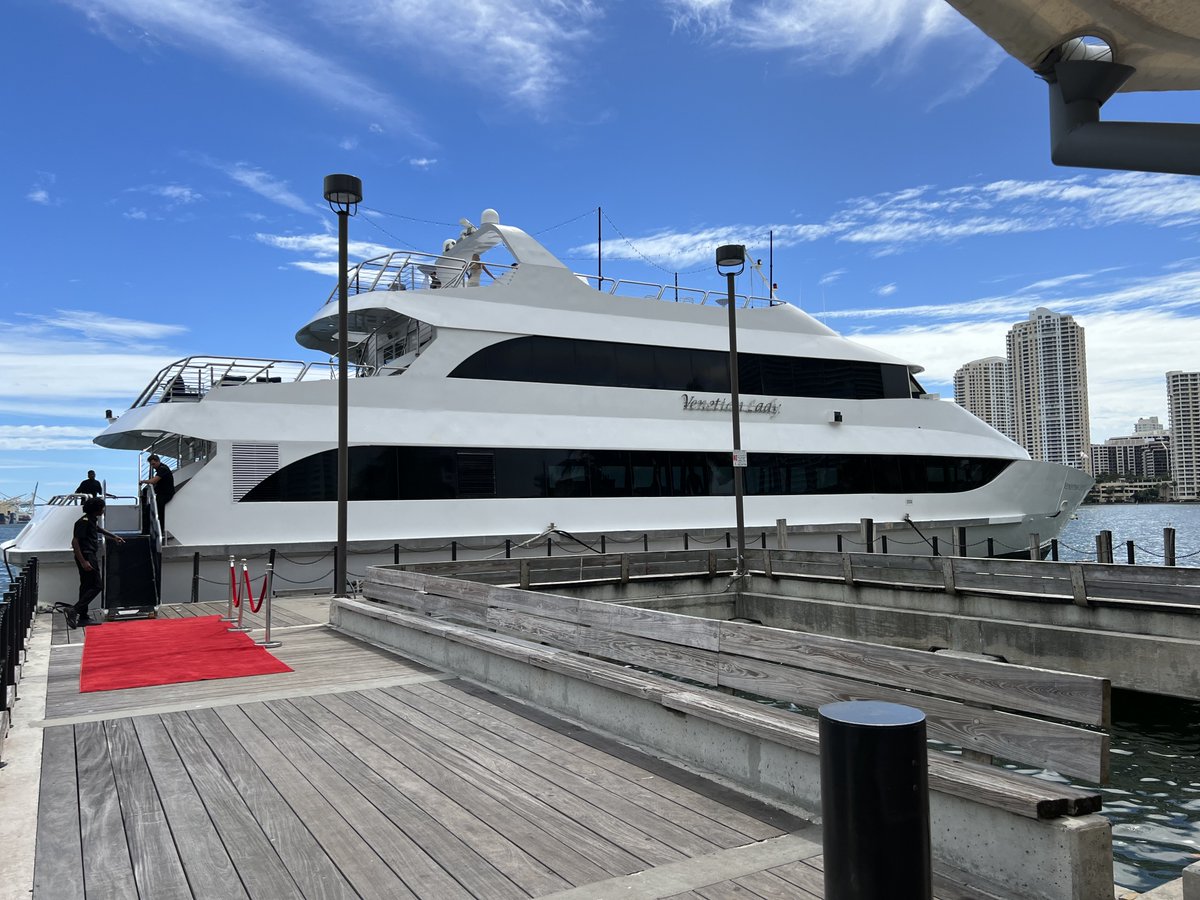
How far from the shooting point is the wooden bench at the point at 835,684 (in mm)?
3221

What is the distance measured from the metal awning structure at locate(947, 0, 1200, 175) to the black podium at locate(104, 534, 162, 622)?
11.4m

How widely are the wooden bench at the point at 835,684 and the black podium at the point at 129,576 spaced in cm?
673

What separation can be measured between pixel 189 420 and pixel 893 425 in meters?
17.5

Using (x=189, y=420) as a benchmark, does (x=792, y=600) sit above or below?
below

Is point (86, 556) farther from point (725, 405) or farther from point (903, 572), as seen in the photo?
point (725, 405)

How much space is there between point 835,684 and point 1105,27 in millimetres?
4026

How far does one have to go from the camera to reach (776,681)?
4547 millimetres

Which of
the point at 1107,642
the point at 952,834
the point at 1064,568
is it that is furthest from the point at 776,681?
the point at 1064,568

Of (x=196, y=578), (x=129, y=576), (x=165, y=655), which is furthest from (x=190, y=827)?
(x=196, y=578)

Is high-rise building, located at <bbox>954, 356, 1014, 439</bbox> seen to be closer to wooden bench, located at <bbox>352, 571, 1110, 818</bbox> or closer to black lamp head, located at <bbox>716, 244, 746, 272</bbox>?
black lamp head, located at <bbox>716, 244, 746, 272</bbox>

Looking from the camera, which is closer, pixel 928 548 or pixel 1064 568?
pixel 1064 568

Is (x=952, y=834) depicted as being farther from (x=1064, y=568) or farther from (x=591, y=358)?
(x=591, y=358)

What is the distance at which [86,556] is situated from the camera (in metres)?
11.0

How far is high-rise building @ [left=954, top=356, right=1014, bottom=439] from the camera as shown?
9319 cm
